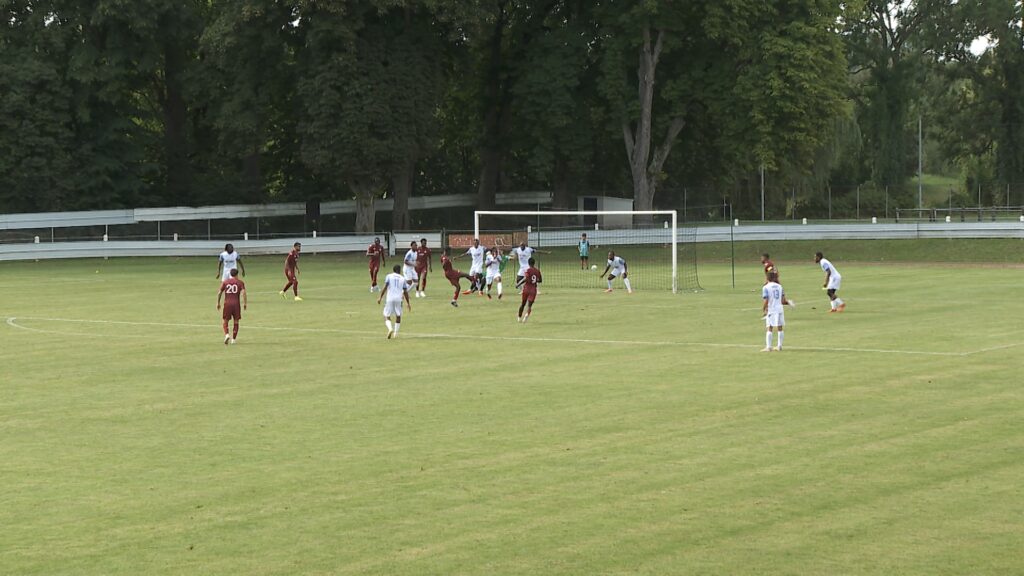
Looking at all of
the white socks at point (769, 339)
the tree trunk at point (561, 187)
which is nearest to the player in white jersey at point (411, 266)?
the white socks at point (769, 339)

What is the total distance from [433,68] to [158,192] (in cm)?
2008

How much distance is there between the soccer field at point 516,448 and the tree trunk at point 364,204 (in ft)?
135

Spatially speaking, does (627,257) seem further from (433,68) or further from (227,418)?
(227,418)

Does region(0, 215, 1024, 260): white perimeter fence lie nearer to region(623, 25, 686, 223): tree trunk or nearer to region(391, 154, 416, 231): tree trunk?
region(391, 154, 416, 231): tree trunk

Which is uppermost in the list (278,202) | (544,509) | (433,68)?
(433,68)

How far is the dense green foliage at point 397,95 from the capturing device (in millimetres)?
71312

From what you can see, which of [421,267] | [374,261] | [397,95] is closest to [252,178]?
[397,95]

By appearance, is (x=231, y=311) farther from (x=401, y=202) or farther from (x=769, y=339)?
(x=401, y=202)

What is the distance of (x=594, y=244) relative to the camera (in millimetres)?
70250

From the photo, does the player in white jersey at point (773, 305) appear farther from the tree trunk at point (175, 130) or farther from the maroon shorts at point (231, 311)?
the tree trunk at point (175, 130)

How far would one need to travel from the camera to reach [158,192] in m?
82.0

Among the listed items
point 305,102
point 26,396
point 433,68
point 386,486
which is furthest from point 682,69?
point 386,486

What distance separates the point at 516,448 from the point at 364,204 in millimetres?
59059

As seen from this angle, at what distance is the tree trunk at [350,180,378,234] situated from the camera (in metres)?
73.8
